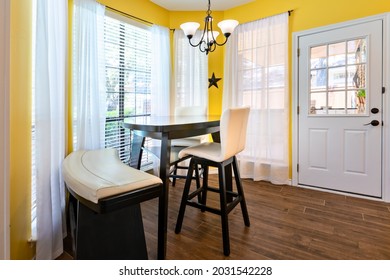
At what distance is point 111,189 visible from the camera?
1081mm

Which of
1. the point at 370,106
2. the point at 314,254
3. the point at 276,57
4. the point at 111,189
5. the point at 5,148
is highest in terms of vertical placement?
the point at 276,57

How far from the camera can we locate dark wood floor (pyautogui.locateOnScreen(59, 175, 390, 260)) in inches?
62.9

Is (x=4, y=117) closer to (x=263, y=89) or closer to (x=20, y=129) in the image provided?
(x=20, y=129)

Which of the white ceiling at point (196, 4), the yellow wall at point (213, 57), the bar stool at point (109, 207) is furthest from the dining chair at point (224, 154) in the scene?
the white ceiling at point (196, 4)

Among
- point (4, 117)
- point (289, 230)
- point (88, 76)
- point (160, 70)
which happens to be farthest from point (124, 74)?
point (289, 230)

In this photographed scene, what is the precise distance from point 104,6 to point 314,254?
303 centimetres

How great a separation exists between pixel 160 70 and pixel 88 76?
49.7 inches

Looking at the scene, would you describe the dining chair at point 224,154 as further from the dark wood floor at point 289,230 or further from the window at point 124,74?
the window at point 124,74

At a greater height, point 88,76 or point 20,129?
point 88,76

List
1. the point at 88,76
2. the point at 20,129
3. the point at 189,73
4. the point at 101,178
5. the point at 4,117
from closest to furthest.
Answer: the point at 4,117 < the point at 101,178 < the point at 20,129 < the point at 88,76 < the point at 189,73

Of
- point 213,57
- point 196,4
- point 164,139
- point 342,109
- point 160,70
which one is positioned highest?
point 196,4

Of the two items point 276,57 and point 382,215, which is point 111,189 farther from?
point 276,57

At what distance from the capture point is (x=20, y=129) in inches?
55.3

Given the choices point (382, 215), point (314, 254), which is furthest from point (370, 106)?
point (314, 254)
